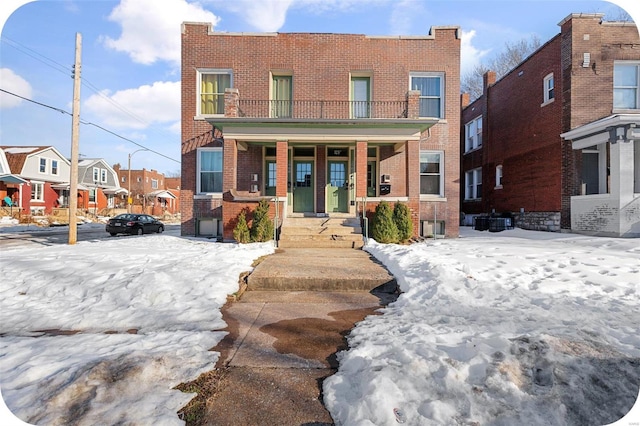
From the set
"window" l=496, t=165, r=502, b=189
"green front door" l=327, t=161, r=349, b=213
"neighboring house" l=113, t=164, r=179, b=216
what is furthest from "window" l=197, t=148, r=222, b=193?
"neighboring house" l=113, t=164, r=179, b=216

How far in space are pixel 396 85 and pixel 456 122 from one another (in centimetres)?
294

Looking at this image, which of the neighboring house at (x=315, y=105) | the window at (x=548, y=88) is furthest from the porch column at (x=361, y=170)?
the window at (x=548, y=88)

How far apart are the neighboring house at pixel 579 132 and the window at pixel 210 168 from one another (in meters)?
14.2

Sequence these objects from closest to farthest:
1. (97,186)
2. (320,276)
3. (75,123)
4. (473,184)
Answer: (320,276) < (75,123) < (473,184) < (97,186)

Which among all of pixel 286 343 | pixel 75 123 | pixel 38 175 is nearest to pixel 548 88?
pixel 286 343

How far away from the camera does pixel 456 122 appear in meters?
12.8

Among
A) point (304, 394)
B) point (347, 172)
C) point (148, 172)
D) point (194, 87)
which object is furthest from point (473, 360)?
point (148, 172)

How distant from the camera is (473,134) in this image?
20.2 metres

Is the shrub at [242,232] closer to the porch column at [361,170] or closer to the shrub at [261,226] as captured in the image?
the shrub at [261,226]

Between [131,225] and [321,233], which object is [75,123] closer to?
[131,225]

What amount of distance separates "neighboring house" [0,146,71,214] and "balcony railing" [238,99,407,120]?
2891 centimetres

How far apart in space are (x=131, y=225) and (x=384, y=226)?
15.1m

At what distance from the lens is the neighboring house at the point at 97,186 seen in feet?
125

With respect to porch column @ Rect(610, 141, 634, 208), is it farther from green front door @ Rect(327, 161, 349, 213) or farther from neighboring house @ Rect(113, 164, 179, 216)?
neighboring house @ Rect(113, 164, 179, 216)
